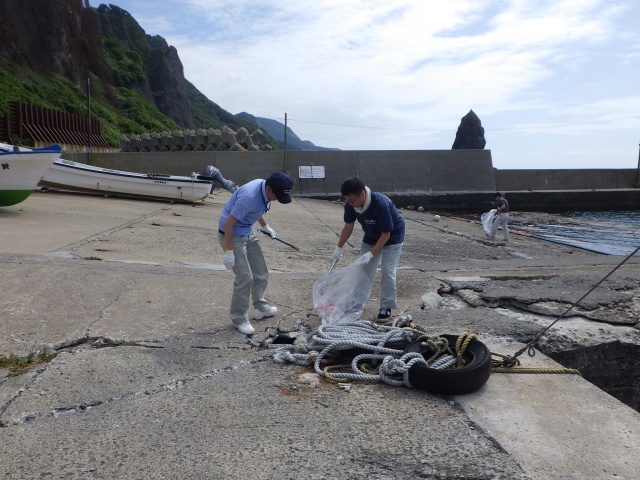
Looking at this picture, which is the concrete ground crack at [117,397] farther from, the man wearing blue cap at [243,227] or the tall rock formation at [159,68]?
the tall rock formation at [159,68]

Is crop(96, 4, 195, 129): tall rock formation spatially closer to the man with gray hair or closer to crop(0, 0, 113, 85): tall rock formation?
crop(0, 0, 113, 85): tall rock formation

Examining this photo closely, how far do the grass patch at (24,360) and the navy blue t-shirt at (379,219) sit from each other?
2640mm

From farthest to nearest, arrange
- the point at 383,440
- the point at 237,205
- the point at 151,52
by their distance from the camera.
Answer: the point at 151,52 → the point at 237,205 → the point at 383,440

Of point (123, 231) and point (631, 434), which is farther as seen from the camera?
point (123, 231)

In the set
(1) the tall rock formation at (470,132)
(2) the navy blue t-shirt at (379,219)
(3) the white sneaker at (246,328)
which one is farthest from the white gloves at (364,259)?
(1) the tall rock formation at (470,132)

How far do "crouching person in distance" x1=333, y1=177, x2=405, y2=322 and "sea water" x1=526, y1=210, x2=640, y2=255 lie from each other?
8.47 meters

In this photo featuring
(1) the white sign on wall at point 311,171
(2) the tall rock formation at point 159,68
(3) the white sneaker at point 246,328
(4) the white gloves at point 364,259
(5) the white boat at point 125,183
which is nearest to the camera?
(3) the white sneaker at point 246,328

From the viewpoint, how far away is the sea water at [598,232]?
1360cm

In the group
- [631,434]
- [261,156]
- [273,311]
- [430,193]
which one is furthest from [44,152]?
[430,193]

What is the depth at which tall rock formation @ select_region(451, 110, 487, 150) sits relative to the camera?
5819cm

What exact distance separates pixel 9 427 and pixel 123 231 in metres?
6.80

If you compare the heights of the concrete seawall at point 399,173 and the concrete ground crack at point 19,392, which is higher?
the concrete seawall at point 399,173

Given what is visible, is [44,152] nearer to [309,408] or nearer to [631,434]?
[309,408]

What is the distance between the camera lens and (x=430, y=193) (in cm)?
2289
